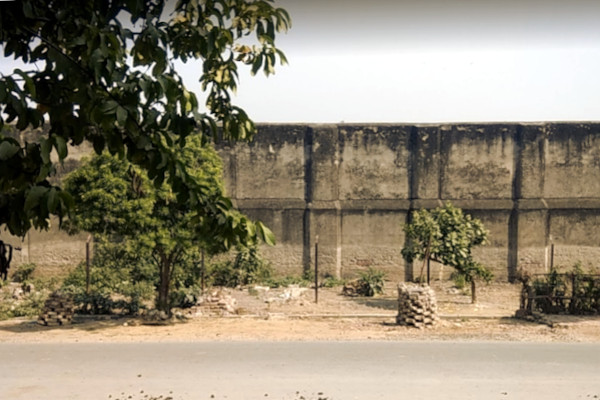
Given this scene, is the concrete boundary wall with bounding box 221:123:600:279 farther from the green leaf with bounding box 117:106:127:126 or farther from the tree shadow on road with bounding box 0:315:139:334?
the green leaf with bounding box 117:106:127:126

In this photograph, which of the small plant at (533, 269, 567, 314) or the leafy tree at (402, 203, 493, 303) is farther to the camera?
the leafy tree at (402, 203, 493, 303)

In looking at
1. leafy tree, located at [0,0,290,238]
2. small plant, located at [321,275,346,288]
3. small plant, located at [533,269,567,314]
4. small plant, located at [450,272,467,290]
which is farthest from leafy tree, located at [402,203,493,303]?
leafy tree, located at [0,0,290,238]

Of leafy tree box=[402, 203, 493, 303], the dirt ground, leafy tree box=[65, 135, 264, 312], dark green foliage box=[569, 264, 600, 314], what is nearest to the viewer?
the dirt ground

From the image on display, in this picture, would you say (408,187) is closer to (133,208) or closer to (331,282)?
(331,282)

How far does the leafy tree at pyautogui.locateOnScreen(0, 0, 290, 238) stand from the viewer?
Answer: 9.20 ft

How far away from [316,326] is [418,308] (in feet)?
6.41

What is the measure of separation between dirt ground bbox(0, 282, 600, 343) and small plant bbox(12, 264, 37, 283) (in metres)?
6.46

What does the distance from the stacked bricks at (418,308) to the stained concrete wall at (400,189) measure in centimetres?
707

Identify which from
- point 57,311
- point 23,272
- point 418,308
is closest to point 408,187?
point 418,308

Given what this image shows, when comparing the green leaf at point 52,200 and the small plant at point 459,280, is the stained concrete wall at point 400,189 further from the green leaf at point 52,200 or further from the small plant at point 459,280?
the green leaf at point 52,200

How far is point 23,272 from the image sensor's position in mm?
19781

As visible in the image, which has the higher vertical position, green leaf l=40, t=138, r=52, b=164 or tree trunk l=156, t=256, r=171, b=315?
green leaf l=40, t=138, r=52, b=164

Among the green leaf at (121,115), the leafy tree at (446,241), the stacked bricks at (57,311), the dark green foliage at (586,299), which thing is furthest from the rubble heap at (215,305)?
the green leaf at (121,115)

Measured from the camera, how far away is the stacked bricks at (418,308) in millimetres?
12727
